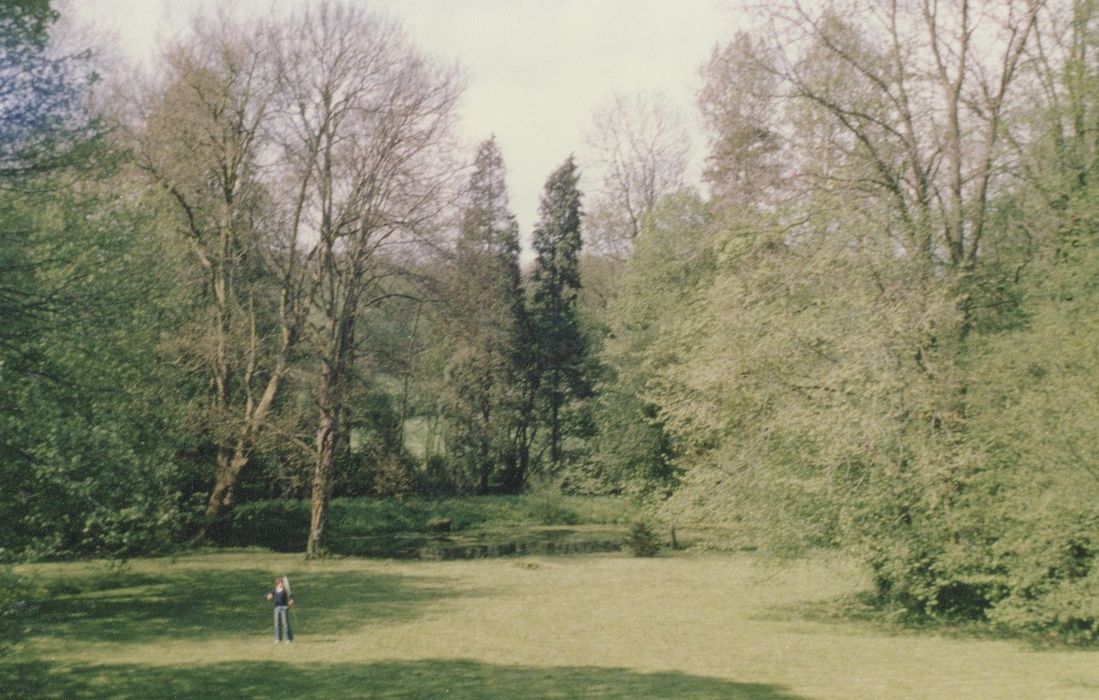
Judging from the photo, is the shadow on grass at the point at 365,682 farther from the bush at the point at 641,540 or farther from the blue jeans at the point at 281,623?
the bush at the point at 641,540

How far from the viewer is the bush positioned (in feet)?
118

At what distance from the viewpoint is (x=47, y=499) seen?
16266 millimetres

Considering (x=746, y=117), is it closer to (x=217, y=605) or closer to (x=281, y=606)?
(x=281, y=606)

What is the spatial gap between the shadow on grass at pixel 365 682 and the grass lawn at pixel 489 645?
5 centimetres

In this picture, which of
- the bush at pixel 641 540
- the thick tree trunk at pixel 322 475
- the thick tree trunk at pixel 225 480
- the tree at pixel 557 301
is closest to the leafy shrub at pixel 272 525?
the thick tree trunk at pixel 225 480

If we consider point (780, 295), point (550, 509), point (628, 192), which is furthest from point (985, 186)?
point (628, 192)

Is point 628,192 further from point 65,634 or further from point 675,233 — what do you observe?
point 65,634

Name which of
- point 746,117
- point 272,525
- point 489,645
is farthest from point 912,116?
point 272,525

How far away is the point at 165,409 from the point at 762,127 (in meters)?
17.5

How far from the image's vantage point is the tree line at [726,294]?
15703 millimetres

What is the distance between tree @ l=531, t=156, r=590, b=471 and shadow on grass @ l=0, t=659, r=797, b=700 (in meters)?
44.1

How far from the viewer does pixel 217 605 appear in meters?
22.0

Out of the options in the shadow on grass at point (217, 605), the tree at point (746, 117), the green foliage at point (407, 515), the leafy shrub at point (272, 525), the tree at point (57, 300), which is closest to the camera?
the tree at point (57, 300)

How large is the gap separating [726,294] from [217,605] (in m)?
14.7
